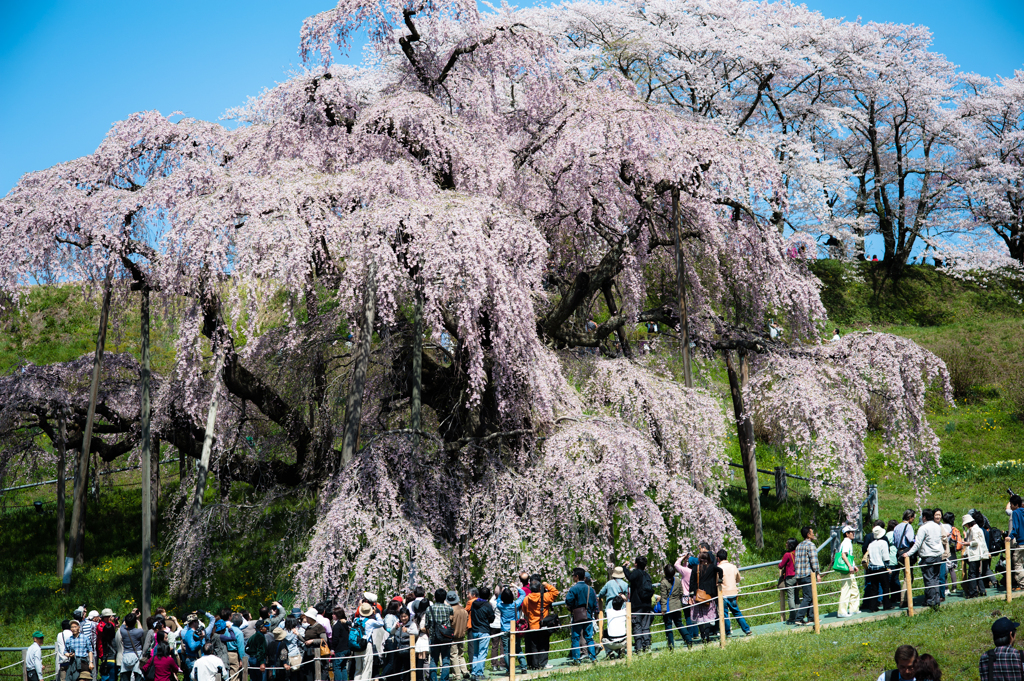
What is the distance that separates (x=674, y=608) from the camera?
1477 centimetres

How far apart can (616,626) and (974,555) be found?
6.03 m

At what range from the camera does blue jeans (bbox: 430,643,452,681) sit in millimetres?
13836

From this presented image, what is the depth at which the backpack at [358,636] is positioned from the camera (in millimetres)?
13578

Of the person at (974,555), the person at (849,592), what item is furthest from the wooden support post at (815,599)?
the person at (974,555)

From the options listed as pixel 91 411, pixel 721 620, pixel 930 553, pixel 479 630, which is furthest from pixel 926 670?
pixel 91 411

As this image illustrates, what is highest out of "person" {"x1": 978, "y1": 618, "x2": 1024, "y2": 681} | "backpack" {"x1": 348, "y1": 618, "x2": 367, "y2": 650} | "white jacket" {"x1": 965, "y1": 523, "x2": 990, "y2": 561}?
"white jacket" {"x1": 965, "y1": 523, "x2": 990, "y2": 561}

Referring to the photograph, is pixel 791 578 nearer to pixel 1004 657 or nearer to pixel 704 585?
pixel 704 585

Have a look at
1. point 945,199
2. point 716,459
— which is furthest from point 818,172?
point 716,459

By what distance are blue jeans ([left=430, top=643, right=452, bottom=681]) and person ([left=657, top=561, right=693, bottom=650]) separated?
3364mm

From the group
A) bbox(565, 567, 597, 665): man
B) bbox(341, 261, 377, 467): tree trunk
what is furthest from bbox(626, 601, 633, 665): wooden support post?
bbox(341, 261, 377, 467): tree trunk

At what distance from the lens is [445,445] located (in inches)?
715

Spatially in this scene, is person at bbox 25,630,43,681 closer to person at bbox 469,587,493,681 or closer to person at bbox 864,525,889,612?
person at bbox 469,587,493,681

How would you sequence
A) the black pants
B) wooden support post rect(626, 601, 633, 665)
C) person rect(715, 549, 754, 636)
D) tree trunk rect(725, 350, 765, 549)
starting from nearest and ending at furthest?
wooden support post rect(626, 601, 633, 665) → the black pants → person rect(715, 549, 754, 636) → tree trunk rect(725, 350, 765, 549)

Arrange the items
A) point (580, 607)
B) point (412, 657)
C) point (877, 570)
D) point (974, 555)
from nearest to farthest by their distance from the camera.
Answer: point (412, 657) < point (580, 607) < point (974, 555) < point (877, 570)
